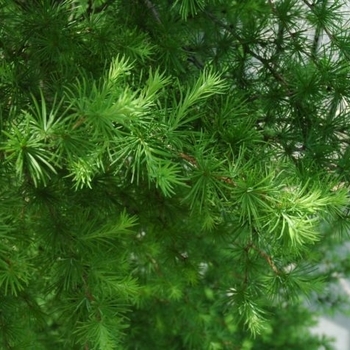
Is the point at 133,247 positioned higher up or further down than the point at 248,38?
further down

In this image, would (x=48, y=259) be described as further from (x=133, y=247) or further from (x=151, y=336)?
(x=151, y=336)

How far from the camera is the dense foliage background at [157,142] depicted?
14.4 inches

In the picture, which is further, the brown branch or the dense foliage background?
the brown branch

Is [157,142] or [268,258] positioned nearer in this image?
[157,142]

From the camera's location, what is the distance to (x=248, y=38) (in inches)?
21.8

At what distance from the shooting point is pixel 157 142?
0.37 metres

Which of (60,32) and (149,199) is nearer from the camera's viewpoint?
(60,32)

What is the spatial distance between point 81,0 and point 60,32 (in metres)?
0.16

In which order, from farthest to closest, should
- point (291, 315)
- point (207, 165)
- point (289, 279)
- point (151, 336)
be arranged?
point (291, 315)
point (151, 336)
point (289, 279)
point (207, 165)

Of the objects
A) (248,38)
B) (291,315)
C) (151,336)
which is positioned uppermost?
(248,38)

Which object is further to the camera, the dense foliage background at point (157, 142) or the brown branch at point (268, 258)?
the brown branch at point (268, 258)

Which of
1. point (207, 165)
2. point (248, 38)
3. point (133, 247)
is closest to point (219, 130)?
point (207, 165)

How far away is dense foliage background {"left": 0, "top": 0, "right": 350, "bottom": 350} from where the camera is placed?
37 centimetres

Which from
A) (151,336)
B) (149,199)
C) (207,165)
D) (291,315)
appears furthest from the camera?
(291,315)
